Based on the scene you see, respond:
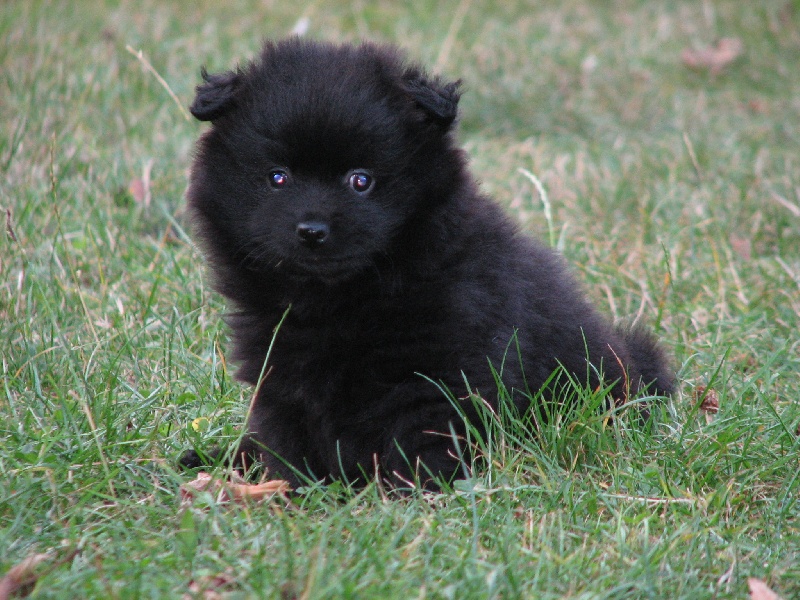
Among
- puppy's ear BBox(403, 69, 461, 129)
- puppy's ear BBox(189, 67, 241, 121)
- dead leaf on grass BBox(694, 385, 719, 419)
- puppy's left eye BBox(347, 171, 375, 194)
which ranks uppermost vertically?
puppy's ear BBox(403, 69, 461, 129)

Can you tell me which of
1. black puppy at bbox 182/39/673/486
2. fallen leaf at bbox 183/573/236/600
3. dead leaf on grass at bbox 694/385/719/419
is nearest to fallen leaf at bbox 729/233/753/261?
dead leaf on grass at bbox 694/385/719/419

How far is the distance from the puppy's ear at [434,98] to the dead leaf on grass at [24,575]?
1659mm

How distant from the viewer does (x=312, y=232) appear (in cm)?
282

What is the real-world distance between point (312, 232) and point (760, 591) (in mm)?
1547

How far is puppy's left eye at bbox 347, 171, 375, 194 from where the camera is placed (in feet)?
9.61

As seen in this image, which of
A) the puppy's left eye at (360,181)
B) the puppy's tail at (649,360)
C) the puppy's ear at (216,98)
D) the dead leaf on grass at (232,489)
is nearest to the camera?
the dead leaf on grass at (232,489)

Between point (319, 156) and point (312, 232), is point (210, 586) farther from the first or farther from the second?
point (319, 156)

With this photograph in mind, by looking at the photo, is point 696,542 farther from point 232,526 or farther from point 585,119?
point 585,119

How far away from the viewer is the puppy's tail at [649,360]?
11.7ft

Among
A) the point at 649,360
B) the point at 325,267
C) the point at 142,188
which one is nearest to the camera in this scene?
the point at 325,267

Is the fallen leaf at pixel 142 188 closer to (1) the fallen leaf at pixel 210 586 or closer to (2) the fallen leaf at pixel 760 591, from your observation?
(1) the fallen leaf at pixel 210 586

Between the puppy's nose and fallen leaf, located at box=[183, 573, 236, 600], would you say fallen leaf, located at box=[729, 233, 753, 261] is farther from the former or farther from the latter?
fallen leaf, located at box=[183, 573, 236, 600]

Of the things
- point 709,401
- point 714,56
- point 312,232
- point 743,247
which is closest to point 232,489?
point 312,232

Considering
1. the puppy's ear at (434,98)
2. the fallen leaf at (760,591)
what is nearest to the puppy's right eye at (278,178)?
the puppy's ear at (434,98)
